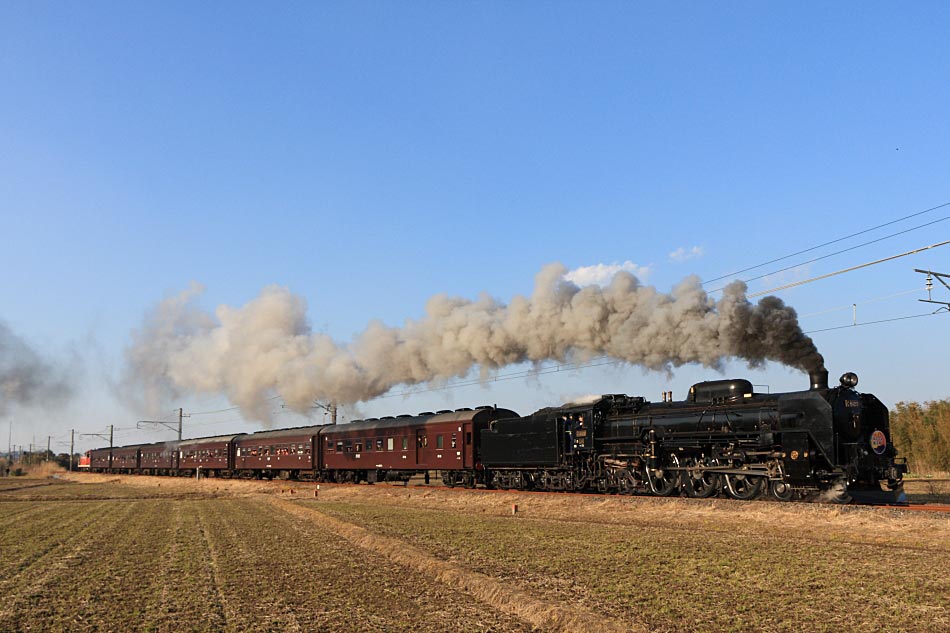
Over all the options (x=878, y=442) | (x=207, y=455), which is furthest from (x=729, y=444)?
(x=207, y=455)

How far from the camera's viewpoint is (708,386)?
25719mm

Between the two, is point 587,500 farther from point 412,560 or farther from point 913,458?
point 913,458

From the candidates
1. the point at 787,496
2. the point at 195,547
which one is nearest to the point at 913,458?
the point at 787,496

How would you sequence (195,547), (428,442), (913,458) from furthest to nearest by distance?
(913,458) < (428,442) < (195,547)

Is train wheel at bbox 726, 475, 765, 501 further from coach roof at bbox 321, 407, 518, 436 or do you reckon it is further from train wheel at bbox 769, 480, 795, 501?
coach roof at bbox 321, 407, 518, 436

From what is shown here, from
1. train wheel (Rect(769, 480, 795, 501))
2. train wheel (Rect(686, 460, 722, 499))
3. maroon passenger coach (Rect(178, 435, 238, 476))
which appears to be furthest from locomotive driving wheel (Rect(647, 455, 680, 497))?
maroon passenger coach (Rect(178, 435, 238, 476))

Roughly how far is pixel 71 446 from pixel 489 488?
114571 mm

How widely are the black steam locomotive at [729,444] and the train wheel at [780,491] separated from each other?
3cm

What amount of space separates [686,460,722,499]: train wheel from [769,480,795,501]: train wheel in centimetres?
183

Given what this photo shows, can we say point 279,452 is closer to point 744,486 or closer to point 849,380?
point 744,486

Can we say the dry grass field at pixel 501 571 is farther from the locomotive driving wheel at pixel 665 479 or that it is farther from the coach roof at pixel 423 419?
the coach roof at pixel 423 419

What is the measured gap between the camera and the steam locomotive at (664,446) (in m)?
22.1

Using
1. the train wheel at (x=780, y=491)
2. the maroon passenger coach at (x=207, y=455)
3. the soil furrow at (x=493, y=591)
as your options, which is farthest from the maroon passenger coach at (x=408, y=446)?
the soil furrow at (x=493, y=591)

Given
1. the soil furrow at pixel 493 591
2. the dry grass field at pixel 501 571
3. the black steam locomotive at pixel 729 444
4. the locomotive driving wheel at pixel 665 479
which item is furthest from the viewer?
the locomotive driving wheel at pixel 665 479
